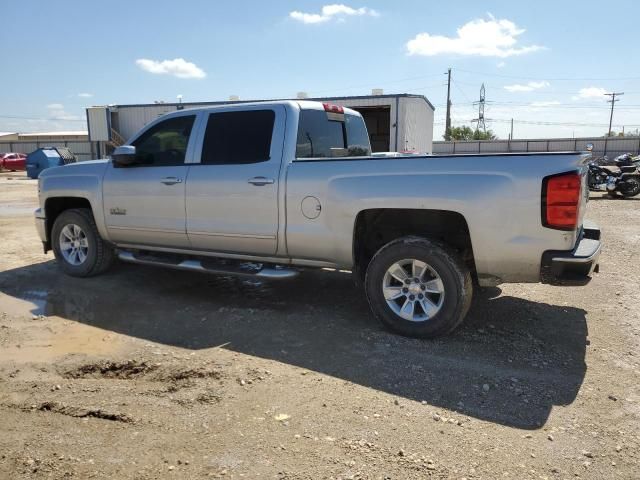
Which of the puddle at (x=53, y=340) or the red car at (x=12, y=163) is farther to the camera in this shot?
the red car at (x=12, y=163)

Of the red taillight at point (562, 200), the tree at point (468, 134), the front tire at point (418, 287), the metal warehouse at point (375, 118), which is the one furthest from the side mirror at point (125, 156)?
the tree at point (468, 134)

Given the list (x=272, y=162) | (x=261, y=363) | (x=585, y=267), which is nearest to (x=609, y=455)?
(x=585, y=267)

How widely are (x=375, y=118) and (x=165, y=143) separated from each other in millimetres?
21738

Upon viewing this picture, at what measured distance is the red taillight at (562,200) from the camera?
3754 millimetres

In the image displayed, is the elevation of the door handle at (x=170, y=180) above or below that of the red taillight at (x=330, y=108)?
below

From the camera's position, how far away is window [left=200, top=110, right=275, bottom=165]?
513 centimetres

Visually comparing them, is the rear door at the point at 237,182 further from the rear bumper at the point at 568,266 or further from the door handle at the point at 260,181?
the rear bumper at the point at 568,266

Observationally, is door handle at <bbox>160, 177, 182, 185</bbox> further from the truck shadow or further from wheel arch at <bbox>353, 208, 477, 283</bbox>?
wheel arch at <bbox>353, 208, 477, 283</bbox>

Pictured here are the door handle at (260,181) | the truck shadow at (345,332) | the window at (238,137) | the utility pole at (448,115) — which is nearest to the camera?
the truck shadow at (345,332)

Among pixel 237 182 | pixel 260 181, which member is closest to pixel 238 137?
pixel 237 182

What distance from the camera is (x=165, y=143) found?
574 centimetres

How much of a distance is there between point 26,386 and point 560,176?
→ 159 inches

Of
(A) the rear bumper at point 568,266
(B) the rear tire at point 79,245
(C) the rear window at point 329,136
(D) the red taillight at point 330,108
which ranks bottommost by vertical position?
(B) the rear tire at point 79,245

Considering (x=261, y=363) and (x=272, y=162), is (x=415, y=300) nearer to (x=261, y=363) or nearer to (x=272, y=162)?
(x=261, y=363)
